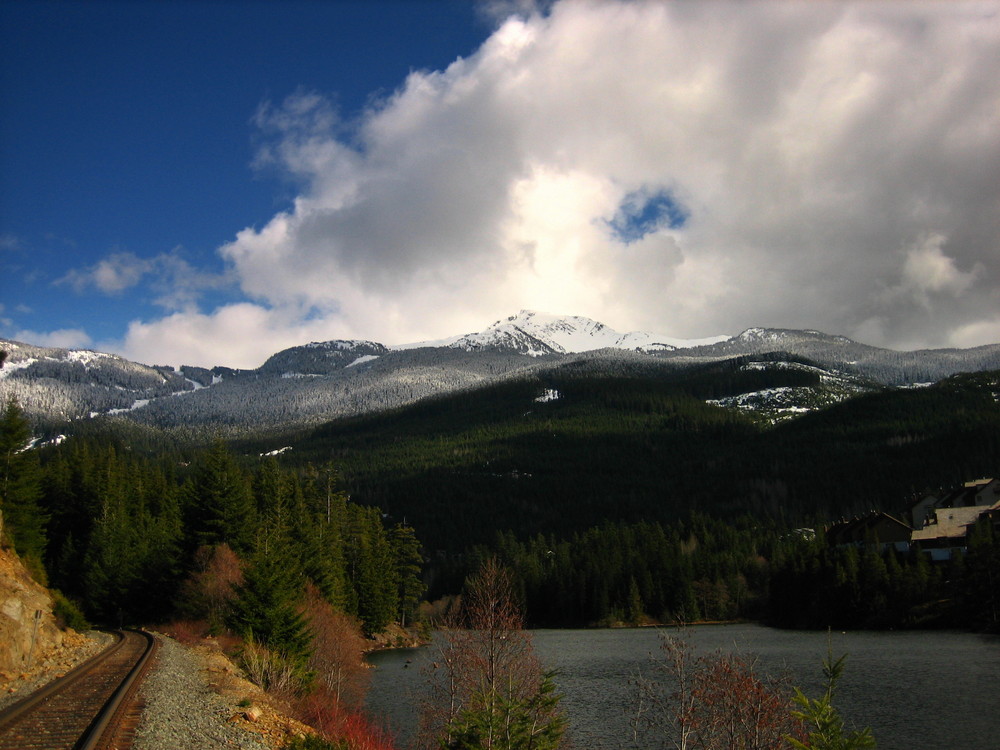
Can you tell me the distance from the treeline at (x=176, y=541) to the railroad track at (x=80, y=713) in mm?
10501

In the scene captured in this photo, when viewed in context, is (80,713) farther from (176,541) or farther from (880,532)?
(880,532)

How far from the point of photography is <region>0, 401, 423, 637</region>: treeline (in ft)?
172

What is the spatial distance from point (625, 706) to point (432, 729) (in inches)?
584

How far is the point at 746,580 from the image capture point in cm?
12800

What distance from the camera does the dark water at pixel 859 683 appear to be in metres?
37.7

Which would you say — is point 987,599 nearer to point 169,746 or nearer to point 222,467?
point 222,467

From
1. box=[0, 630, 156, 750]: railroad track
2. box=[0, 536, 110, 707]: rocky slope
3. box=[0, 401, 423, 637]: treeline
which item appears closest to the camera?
box=[0, 630, 156, 750]: railroad track

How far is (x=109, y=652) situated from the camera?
34.8m

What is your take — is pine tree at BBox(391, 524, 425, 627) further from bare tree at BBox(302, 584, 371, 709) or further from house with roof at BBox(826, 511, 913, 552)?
house with roof at BBox(826, 511, 913, 552)

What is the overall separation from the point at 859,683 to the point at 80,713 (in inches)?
1812

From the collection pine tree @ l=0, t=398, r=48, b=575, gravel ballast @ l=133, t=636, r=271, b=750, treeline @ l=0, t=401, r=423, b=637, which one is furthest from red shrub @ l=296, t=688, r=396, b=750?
pine tree @ l=0, t=398, r=48, b=575

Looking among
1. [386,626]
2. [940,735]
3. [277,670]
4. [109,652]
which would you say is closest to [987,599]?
[940,735]

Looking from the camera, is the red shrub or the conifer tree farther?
the conifer tree

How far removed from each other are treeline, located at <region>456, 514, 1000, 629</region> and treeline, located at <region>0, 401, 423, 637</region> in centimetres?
3745
